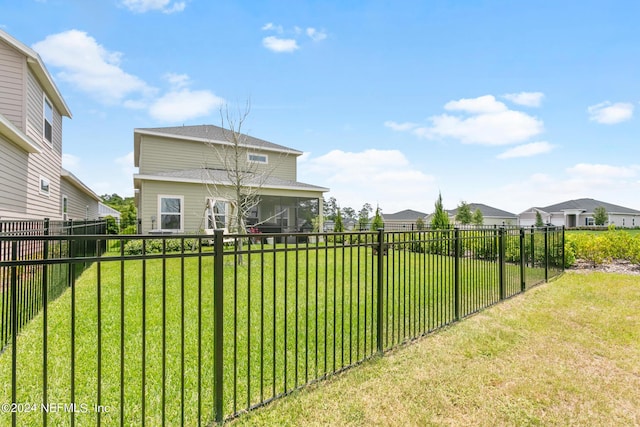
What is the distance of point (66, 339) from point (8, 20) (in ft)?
37.5

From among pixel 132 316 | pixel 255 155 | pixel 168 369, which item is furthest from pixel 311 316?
pixel 255 155

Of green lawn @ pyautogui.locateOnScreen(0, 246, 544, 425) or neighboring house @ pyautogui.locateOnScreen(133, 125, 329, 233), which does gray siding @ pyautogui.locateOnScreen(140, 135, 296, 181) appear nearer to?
neighboring house @ pyautogui.locateOnScreen(133, 125, 329, 233)

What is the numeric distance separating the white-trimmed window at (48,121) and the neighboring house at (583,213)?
5007cm

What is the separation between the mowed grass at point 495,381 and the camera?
2.48 m

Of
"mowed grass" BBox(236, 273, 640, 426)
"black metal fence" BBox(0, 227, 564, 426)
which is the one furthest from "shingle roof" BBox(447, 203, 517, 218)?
"mowed grass" BBox(236, 273, 640, 426)

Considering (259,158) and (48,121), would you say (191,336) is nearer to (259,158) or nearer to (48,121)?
(48,121)

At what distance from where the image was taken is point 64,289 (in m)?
6.61

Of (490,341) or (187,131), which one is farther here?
(187,131)

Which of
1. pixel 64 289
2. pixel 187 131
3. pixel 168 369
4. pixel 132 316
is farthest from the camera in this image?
pixel 187 131

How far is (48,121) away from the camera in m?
12.1

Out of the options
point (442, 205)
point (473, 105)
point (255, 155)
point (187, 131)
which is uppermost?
point (473, 105)

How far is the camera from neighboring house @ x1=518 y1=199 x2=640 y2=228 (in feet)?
148

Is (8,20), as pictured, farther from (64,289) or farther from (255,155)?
(255,155)

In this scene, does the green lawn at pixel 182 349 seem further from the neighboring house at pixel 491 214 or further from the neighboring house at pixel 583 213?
the neighboring house at pixel 583 213
